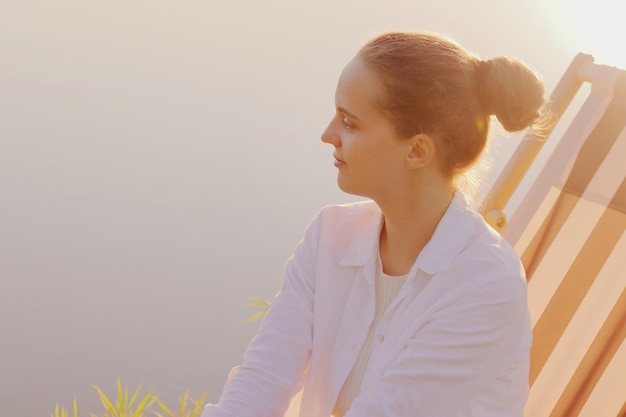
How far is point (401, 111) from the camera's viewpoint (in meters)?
1.68

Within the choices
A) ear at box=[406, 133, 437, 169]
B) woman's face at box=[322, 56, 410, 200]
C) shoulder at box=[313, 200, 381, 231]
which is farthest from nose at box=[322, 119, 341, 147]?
shoulder at box=[313, 200, 381, 231]

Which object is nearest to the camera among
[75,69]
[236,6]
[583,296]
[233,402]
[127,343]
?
[233,402]

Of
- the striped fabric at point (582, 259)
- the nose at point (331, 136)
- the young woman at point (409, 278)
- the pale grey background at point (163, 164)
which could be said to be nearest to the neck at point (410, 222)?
the young woman at point (409, 278)

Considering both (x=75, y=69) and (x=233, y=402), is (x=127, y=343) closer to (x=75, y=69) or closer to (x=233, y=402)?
(x=75, y=69)

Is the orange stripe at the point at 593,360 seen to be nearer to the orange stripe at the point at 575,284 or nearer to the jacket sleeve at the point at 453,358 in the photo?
the orange stripe at the point at 575,284

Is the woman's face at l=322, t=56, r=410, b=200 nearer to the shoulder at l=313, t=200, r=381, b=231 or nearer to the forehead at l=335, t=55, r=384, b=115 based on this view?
the forehead at l=335, t=55, r=384, b=115

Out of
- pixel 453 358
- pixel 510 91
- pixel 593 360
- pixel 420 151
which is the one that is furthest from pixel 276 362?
pixel 593 360

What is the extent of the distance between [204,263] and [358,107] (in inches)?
698

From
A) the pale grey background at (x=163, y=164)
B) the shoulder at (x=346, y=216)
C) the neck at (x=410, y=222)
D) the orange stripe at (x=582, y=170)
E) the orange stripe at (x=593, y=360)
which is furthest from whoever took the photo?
the pale grey background at (x=163, y=164)

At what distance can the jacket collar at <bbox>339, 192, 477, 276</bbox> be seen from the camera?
1.71m

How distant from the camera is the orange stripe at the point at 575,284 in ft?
7.80

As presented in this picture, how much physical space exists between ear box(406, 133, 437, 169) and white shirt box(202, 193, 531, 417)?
11cm

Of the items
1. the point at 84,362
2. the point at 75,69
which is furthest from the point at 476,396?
the point at 75,69

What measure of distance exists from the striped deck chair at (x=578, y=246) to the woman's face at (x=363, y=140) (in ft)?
2.62
